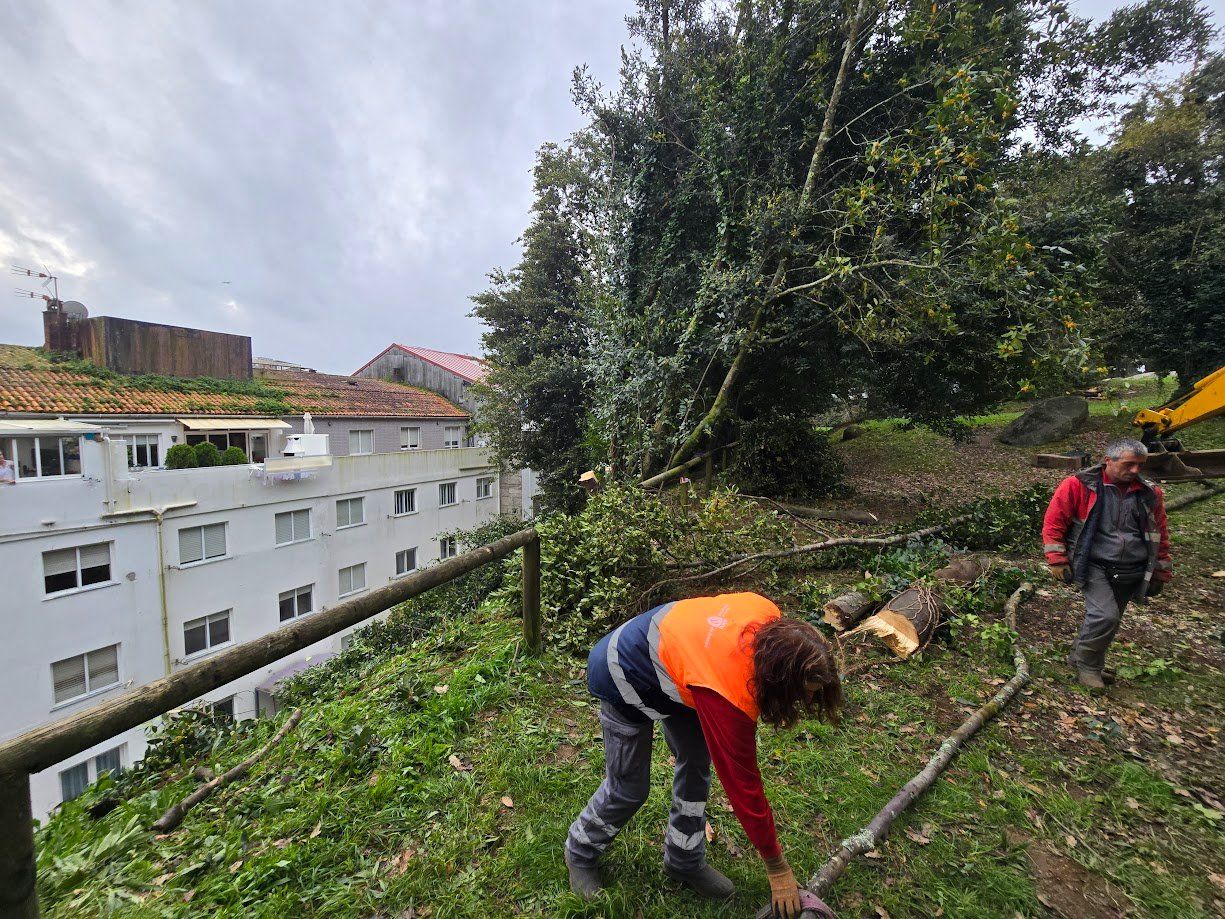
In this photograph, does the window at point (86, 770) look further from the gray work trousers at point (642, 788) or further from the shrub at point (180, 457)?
the gray work trousers at point (642, 788)

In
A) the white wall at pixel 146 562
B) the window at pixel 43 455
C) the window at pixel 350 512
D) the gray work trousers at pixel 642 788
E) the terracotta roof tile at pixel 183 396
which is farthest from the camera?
the window at pixel 350 512

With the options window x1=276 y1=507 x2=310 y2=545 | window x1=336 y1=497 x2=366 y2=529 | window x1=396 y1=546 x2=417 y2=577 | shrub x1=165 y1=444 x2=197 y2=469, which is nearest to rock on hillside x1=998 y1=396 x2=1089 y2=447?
window x1=396 y1=546 x2=417 y2=577

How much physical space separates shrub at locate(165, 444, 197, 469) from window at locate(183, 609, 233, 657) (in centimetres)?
406

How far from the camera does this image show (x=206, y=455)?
1414 centimetres

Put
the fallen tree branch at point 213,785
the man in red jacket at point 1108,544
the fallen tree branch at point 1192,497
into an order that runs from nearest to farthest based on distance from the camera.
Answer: the fallen tree branch at point 213,785, the man in red jacket at point 1108,544, the fallen tree branch at point 1192,497

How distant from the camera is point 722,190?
831cm

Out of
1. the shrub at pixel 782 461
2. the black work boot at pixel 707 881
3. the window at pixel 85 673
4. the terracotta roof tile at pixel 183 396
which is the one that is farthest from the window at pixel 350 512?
the black work boot at pixel 707 881

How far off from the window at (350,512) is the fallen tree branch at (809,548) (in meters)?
15.0

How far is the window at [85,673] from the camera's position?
11.1 m

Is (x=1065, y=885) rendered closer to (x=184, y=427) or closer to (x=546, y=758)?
(x=546, y=758)

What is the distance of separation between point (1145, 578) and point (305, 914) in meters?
5.52

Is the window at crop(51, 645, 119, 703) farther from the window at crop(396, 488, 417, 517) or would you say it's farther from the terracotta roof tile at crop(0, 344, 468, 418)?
the window at crop(396, 488, 417, 517)

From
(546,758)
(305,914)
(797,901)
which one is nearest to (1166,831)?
(797,901)

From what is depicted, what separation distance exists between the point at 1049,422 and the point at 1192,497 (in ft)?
28.8
